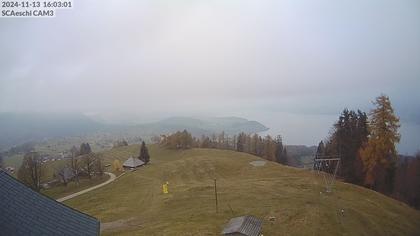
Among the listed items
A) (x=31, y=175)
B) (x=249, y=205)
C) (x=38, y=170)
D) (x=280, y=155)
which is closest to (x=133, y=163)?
(x=38, y=170)

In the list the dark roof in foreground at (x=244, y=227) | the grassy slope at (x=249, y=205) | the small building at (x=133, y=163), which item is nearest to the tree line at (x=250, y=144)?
the small building at (x=133, y=163)

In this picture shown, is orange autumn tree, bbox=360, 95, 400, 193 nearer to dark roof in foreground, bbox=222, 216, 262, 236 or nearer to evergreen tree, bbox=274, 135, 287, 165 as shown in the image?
dark roof in foreground, bbox=222, 216, 262, 236

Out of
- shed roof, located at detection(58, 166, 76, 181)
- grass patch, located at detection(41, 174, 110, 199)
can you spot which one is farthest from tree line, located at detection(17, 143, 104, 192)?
grass patch, located at detection(41, 174, 110, 199)

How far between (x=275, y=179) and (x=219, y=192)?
464 inches

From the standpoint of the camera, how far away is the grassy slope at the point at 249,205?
37.1 meters

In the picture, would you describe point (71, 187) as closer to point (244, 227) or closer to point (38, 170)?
point (38, 170)

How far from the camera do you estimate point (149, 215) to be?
4612 centimetres

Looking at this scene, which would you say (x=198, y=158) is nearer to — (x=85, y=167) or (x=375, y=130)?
(x=85, y=167)

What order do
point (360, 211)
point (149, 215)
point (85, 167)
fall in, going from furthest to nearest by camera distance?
1. point (85, 167)
2. point (149, 215)
3. point (360, 211)

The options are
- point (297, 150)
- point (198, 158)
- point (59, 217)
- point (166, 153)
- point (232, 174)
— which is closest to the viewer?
point (59, 217)

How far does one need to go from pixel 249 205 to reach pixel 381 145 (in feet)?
88.8

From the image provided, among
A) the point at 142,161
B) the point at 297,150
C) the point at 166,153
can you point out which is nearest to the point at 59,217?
the point at 142,161

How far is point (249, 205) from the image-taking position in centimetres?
4516

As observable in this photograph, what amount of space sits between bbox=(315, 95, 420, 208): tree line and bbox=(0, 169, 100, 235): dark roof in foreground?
170 feet
